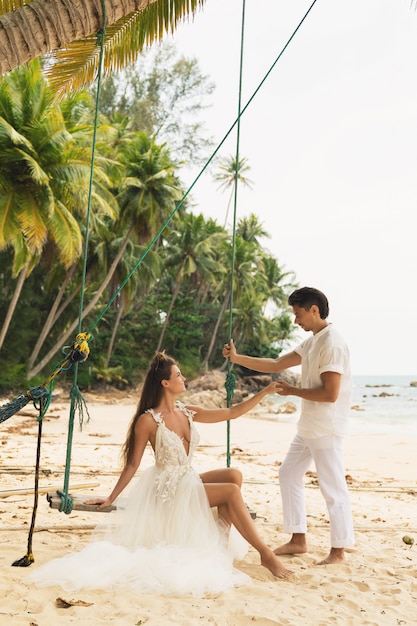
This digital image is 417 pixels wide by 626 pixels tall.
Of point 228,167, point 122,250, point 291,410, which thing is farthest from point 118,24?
point 228,167

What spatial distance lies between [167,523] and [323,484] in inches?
A: 40.3

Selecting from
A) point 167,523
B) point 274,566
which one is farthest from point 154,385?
point 274,566

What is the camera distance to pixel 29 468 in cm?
682

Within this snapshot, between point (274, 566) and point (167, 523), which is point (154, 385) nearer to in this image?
point (167, 523)

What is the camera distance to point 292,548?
3973 millimetres

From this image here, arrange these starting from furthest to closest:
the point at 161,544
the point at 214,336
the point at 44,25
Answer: the point at 214,336
the point at 44,25
the point at 161,544

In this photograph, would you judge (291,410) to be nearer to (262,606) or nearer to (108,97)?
(108,97)

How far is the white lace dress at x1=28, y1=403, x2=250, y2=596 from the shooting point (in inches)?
120

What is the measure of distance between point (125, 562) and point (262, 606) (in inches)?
28.9

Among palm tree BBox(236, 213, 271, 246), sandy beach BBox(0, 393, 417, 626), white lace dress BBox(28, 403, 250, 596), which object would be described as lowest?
sandy beach BBox(0, 393, 417, 626)

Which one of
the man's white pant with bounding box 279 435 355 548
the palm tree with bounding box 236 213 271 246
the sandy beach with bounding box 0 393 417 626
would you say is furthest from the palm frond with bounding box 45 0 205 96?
the palm tree with bounding box 236 213 271 246


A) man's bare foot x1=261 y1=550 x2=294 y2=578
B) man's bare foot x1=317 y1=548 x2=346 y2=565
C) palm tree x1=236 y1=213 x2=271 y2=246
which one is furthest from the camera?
palm tree x1=236 y1=213 x2=271 y2=246

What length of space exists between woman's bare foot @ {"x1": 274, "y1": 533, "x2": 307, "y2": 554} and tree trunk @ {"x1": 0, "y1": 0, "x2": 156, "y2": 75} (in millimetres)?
3287

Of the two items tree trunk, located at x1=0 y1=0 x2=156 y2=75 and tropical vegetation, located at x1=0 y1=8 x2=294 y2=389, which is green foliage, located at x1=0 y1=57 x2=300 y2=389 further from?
tree trunk, located at x1=0 y1=0 x2=156 y2=75
